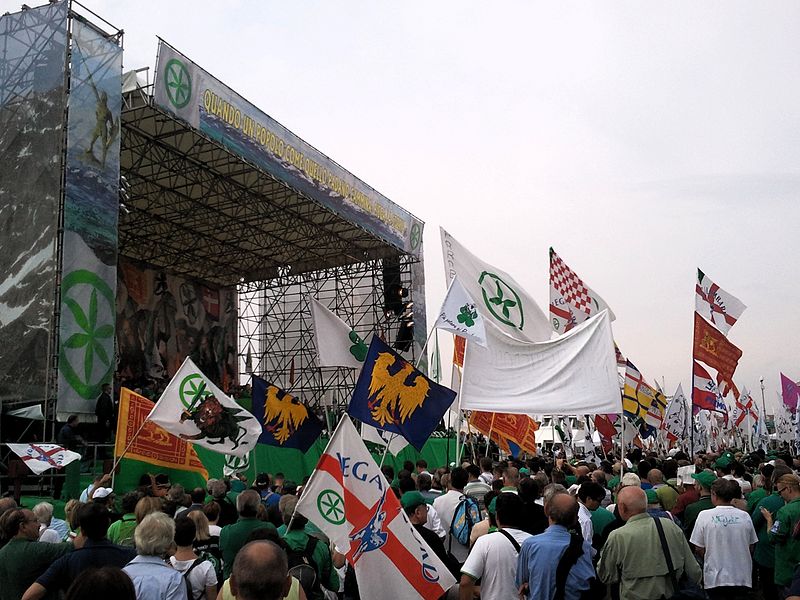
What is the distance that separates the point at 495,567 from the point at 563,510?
479 millimetres

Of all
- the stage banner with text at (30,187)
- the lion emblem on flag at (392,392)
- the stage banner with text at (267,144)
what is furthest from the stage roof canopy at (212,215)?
the lion emblem on flag at (392,392)

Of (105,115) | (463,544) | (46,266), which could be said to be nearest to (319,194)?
(105,115)

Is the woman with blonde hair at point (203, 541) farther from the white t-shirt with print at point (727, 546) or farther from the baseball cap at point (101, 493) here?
the white t-shirt with print at point (727, 546)

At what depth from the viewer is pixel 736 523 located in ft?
19.1

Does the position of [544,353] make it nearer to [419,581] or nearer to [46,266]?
[419,581]

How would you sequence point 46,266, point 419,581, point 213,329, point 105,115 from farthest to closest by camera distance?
point 213,329
point 105,115
point 46,266
point 419,581

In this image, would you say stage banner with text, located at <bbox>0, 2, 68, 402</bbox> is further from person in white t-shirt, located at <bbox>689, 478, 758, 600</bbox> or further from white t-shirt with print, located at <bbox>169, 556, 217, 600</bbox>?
person in white t-shirt, located at <bbox>689, 478, 758, 600</bbox>

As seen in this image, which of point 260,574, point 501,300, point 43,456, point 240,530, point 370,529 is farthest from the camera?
point 43,456

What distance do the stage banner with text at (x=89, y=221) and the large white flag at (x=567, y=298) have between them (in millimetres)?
8555

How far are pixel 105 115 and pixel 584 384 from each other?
1204 centimetres

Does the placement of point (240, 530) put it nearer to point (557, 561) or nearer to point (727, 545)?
point (557, 561)

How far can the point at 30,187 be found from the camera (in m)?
15.3

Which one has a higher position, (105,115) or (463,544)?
(105,115)

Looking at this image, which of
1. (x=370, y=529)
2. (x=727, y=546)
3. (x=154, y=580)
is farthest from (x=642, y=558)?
(x=154, y=580)
